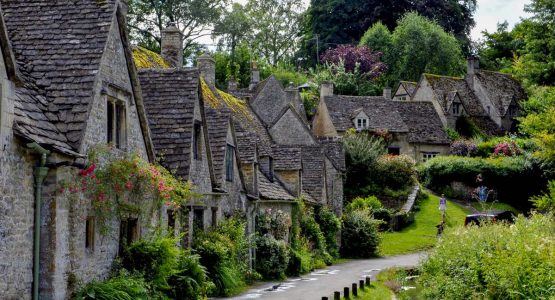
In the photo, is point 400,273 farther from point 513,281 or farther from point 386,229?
point 386,229

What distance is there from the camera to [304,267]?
115ft

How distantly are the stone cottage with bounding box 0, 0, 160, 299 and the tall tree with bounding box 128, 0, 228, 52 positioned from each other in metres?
44.4

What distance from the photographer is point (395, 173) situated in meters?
60.5

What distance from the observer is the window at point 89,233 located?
60.4ft

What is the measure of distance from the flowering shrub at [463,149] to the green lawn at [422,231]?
1092 centimetres

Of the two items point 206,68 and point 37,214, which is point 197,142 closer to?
point 37,214

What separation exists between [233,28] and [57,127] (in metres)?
56.6

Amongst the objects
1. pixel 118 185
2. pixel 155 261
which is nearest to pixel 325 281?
pixel 155 261

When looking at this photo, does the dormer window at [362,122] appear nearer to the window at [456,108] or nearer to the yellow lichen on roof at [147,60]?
the window at [456,108]

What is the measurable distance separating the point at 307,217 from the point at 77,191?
23723mm

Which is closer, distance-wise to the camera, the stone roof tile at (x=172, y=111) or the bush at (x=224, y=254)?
the stone roof tile at (x=172, y=111)

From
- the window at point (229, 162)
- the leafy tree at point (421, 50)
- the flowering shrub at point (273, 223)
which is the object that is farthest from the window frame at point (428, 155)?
the window at point (229, 162)

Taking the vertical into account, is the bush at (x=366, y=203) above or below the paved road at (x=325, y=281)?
above

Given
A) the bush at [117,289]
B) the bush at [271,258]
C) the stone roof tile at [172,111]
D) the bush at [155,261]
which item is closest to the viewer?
the bush at [117,289]
